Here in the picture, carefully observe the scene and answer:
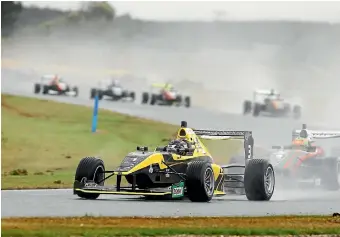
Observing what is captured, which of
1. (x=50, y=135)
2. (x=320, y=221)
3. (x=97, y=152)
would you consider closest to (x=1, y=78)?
(x=50, y=135)

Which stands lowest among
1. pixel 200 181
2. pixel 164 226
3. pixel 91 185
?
pixel 164 226

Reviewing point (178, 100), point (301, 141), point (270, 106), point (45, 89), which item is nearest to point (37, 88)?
point (45, 89)

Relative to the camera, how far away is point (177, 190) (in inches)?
1446

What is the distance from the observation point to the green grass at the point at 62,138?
6181 centimetres

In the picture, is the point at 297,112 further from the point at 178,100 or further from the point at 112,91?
the point at 112,91

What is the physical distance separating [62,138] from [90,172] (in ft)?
115

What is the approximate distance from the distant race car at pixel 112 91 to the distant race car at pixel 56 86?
143 centimetres

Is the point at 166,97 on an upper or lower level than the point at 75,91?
lower

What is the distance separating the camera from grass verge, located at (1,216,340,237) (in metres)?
28.4

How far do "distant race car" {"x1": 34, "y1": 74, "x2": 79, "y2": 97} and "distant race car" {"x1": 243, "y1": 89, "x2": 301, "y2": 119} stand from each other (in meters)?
13.2

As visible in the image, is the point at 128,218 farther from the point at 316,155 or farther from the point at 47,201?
the point at 316,155

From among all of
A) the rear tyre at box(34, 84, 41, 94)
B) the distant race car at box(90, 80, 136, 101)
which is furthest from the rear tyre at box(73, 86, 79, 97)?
the rear tyre at box(34, 84, 41, 94)

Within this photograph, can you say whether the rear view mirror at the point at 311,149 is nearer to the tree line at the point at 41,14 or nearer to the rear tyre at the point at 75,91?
the tree line at the point at 41,14

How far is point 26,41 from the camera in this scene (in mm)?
80438
